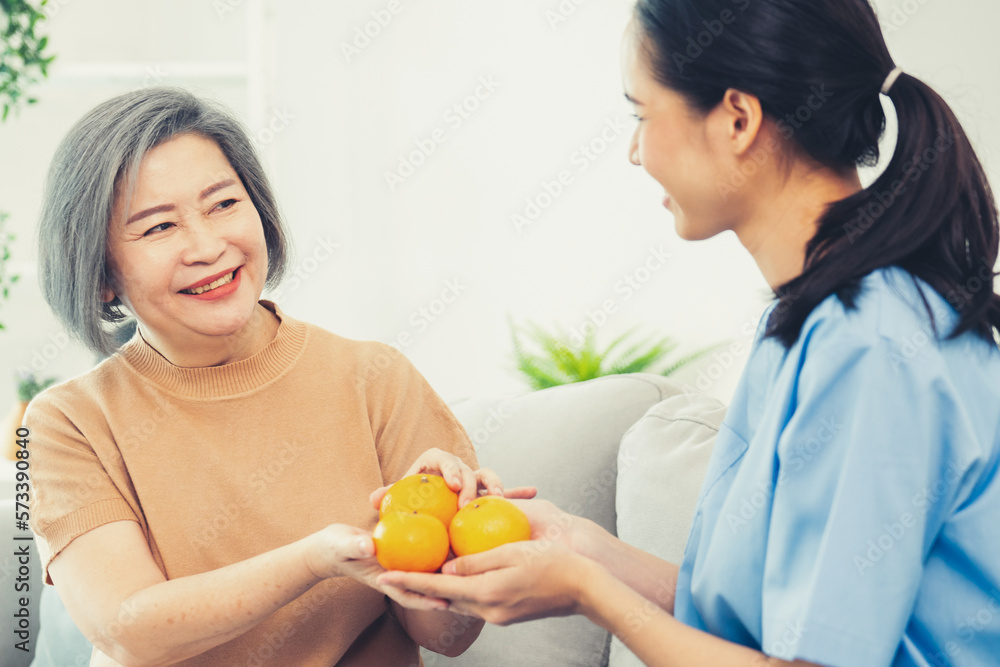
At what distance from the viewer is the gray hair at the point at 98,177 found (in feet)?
4.15

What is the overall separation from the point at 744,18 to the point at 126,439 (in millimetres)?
1141

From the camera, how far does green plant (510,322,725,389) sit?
2730 mm

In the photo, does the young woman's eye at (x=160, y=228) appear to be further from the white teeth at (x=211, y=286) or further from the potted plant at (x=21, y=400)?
the potted plant at (x=21, y=400)

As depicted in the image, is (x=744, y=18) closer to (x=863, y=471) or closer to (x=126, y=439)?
(x=863, y=471)

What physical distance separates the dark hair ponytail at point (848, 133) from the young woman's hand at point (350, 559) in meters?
0.58

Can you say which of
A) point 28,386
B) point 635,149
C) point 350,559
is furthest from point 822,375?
point 28,386

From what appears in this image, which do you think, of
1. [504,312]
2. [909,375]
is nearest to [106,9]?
[504,312]

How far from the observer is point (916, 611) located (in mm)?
905

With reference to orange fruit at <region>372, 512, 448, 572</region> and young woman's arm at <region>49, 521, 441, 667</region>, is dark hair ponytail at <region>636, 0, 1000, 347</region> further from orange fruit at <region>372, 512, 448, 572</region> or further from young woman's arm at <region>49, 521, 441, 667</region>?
young woman's arm at <region>49, 521, 441, 667</region>

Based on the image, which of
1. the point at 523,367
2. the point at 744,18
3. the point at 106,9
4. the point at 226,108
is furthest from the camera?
the point at 106,9

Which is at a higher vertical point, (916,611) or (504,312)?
(916,611)

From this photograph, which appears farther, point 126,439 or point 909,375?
point 126,439

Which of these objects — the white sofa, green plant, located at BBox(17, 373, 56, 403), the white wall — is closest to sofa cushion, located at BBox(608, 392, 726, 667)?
the white sofa

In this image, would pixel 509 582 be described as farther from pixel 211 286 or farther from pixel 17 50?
pixel 17 50
